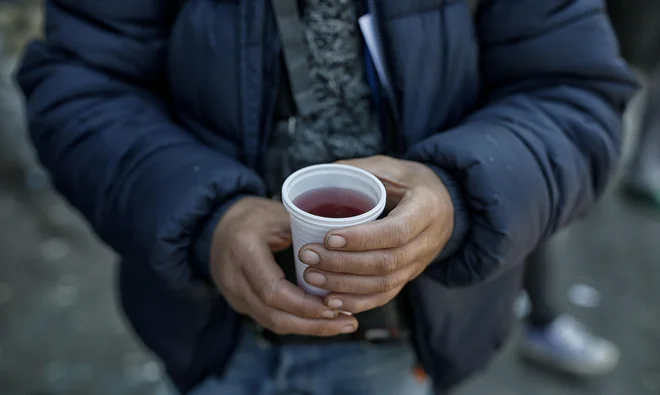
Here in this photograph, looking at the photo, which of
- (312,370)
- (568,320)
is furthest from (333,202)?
(568,320)

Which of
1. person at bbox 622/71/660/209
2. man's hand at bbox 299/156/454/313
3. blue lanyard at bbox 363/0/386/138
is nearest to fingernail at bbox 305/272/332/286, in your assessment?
man's hand at bbox 299/156/454/313

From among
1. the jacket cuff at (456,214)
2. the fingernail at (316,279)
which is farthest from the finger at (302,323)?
the jacket cuff at (456,214)

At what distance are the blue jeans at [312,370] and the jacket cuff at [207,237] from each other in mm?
334

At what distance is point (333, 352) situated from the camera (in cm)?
135

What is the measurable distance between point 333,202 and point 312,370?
53 cm

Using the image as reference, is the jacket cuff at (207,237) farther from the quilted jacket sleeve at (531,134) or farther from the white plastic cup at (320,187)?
the quilted jacket sleeve at (531,134)

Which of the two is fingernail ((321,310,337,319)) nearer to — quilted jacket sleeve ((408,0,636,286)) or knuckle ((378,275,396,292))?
knuckle ((378,275,396,292))

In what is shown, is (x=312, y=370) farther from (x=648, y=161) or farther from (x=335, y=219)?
(x=648, y=161)

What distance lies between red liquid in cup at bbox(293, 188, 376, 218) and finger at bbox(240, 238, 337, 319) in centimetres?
11

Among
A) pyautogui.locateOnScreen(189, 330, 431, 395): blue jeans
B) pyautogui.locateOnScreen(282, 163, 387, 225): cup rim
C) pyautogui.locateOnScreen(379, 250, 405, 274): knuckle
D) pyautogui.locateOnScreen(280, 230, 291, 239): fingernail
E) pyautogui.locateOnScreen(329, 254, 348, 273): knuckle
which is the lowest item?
pyautogui.locateOnScreen(189, 330, 431, 395): blue jeans

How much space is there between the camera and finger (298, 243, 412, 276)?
33.7 inches

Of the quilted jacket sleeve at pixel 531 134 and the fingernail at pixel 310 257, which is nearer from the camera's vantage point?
the fingernail at pixel 310 257

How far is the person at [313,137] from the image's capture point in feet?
3.35

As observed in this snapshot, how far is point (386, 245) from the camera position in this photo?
865 millimetres
